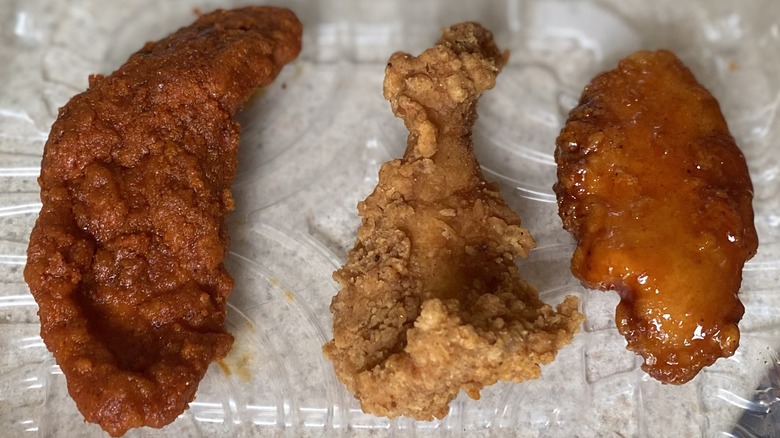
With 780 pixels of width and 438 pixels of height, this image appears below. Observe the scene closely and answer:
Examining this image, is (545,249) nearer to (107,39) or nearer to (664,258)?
(664,258)

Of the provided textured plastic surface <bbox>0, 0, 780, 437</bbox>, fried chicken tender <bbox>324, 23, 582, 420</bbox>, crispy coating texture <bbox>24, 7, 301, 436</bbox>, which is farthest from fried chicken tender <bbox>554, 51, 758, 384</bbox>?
crispy coating texture <bbox>24, 7, 301, 436</bbox>

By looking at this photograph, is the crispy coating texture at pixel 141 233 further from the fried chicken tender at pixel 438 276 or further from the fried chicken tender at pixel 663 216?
the fried chicken tender at pixel 663 216

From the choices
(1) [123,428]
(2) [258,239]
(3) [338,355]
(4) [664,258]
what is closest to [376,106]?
(2) [258,239]

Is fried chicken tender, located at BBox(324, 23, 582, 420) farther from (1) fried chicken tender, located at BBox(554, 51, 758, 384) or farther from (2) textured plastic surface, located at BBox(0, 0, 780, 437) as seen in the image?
(2) textured plastic surface, located at BBox(0, 0, 780, 437)

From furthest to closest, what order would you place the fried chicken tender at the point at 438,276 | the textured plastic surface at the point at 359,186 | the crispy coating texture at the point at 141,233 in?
1. the textured plastic surface at the point at 359,186
2. the crispy coating texture at the point at 141,233
3. the fried chicken tender at the point at 438,276

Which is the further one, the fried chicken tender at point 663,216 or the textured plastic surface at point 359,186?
the textured plastic surface at point 359,186

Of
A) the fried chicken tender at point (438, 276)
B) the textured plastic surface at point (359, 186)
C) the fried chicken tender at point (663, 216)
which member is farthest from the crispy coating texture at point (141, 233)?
the fried chicken tender at point (663, 216)

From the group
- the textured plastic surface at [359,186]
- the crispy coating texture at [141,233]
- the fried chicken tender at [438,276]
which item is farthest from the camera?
the textured plastic surface at [359,186]
